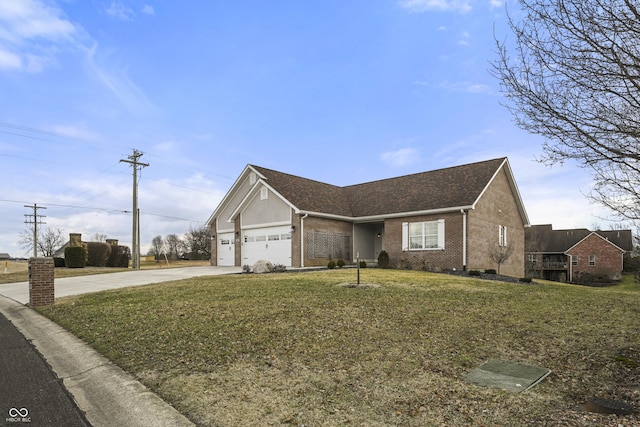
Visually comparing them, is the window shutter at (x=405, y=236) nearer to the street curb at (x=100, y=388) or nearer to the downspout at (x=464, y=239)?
the downspout at (x=464, y=239)

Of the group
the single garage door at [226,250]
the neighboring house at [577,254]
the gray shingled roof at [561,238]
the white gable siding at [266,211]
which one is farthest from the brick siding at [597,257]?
the single garage door at [226,250]

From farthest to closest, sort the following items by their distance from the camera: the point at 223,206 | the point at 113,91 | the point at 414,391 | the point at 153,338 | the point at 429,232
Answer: the point at 223,206
the point at 429,232
the point at 113,91
the point at 153,338
the point at 414,391

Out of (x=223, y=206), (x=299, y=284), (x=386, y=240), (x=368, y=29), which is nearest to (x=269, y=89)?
(x=368, y=29)

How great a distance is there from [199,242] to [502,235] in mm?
52340

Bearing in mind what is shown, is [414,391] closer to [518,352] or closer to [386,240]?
[518,352]

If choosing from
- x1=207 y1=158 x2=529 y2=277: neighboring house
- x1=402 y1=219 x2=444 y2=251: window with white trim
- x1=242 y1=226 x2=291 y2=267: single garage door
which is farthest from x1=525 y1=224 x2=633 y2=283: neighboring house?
x1=242 y1=226 x2=291 y2=267: single garage door

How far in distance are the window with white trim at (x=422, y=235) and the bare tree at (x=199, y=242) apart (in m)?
41.3

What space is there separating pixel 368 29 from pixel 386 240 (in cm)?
1323

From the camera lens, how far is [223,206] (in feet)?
92.2

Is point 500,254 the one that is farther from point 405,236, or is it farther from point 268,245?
point 268,245

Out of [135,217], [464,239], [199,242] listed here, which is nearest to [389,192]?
[464,239]

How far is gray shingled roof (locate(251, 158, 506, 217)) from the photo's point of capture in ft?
→ 69.8

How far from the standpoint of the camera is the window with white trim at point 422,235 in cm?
2083

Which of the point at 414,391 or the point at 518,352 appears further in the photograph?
the point at 518,352
